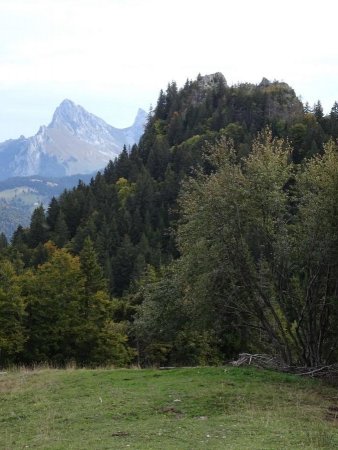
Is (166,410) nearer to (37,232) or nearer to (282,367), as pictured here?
(282,367)

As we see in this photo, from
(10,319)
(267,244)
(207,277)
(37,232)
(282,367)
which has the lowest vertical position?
(10,319)

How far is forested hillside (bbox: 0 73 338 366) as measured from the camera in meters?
26.2

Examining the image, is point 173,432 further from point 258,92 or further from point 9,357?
point 258,92

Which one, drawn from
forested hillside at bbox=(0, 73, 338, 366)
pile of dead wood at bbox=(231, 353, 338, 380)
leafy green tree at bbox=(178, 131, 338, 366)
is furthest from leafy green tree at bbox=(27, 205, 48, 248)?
pile of dead wood at bbox=(231, 353, 338, 380)

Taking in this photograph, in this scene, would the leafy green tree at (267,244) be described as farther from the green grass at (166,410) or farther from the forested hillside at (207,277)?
the green grass at (166,410)

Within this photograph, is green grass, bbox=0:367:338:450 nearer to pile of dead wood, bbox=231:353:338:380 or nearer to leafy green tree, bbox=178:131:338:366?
pile of dead wood, bbox=231:353:338:380

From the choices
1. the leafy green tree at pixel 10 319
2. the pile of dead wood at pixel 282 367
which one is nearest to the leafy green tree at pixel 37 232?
the leafy green tree at pixel 10 319

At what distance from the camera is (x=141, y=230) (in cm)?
12475

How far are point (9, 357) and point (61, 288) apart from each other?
8106 millimetres

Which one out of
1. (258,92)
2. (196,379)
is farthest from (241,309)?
(258,92)

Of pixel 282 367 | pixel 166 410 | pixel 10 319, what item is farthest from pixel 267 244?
pixel 10 319

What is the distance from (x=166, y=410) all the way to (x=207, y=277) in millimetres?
9349

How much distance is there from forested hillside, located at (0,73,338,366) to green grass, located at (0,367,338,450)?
5.28 meters

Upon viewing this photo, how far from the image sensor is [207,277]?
25.8m
